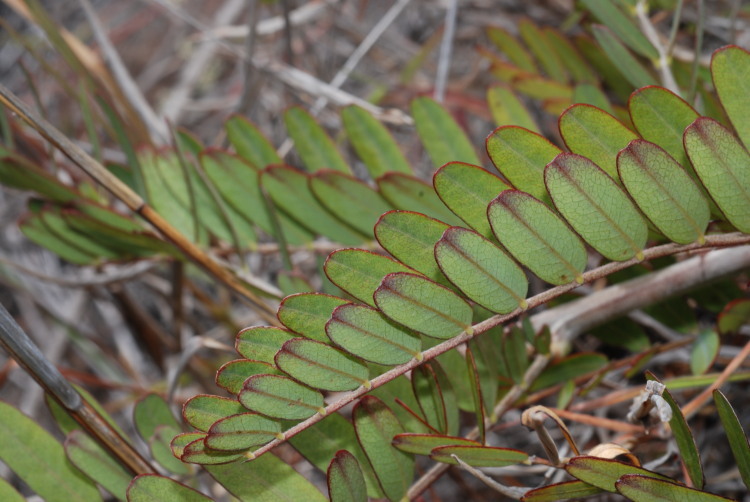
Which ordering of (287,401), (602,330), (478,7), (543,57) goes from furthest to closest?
(478,7)
(543,57)
(602,330)
(287,401)

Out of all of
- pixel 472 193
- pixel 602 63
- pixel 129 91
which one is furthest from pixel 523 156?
pixel 129 91

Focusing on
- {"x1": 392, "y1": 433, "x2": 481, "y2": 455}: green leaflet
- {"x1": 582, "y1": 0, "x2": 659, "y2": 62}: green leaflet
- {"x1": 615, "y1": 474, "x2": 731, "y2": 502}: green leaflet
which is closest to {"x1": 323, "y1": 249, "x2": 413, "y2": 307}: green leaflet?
{"x1": 392, "y1": 433, "x2": 481, "y2": 455}: green leaflet

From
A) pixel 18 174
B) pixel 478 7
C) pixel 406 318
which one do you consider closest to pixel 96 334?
pixel 18 174

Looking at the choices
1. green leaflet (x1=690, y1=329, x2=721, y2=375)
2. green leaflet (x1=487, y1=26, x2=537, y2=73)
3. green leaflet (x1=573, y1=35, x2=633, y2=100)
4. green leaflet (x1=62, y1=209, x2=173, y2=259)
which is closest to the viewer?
green leaflet (x1=690, y1=329, x2=721, y2=375)

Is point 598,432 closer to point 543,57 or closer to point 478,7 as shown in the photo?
point 543,57

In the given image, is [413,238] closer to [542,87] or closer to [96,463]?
[96,463]

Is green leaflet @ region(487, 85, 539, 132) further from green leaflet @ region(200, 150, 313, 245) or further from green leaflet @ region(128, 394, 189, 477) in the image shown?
green leaflet @ region(128, 394, 189, 477)

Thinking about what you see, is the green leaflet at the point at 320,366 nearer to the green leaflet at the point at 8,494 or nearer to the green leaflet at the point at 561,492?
the green leaflet at the point at 561,492
